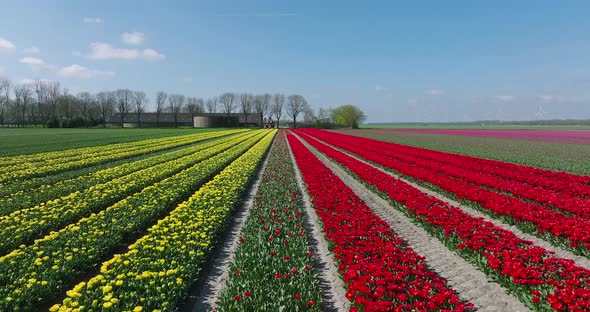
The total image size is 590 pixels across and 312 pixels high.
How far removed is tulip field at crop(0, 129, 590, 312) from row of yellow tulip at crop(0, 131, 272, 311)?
0.03 m

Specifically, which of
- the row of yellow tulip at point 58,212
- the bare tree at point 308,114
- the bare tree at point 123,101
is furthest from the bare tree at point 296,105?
the row of yellow tulip at point 58,212

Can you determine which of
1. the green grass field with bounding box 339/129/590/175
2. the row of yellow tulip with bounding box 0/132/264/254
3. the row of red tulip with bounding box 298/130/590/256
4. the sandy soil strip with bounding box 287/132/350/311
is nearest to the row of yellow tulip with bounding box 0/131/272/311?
the row of yellow tulip with bounding box 0/132/264/254

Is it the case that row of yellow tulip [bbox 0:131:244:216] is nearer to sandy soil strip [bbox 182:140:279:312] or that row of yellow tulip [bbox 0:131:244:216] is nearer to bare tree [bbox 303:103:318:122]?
sandy soil strip [bbox 182:140:279:312]

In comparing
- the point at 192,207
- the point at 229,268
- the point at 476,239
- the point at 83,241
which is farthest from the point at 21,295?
→ the point at 476,239

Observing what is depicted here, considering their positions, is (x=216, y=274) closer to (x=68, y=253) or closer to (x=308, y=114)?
(x=68, y=253)

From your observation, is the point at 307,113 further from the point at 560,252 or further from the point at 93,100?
the point at 560,252

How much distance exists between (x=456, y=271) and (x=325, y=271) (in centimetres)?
277

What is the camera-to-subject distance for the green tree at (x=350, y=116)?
472ft

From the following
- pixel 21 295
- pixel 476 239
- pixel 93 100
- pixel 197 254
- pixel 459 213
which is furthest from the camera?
pixel 93 100

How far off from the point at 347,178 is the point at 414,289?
13.0m

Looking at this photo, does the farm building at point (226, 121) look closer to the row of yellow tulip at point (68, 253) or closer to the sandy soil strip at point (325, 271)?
the row of yellow tulip at point (68, 253)

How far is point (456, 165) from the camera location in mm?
20984

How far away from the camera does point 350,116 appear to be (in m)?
145

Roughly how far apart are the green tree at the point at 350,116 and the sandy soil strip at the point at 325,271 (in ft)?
448
